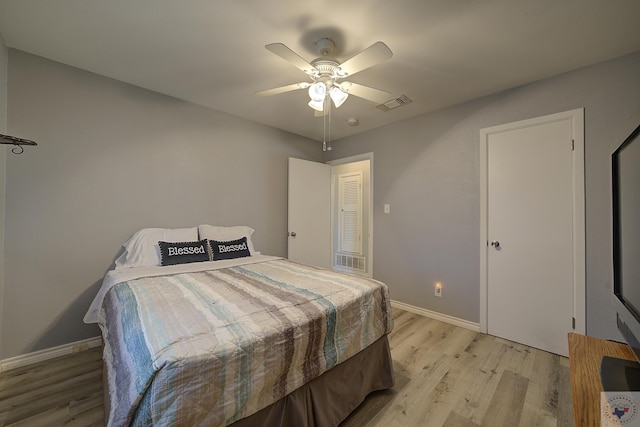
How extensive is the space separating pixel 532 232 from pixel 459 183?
79 cm

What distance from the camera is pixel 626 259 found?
833 millimetres

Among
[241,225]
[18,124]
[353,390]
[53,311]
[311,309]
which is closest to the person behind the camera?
[311,309]

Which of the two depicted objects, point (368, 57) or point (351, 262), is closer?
point (368, 57)

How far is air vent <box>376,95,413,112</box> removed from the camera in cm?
263

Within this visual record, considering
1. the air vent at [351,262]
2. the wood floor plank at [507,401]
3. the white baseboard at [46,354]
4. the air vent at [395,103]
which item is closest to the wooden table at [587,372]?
the wood floor plank at [507,401]

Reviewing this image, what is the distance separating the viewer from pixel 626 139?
2.67 feet

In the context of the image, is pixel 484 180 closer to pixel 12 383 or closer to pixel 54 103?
pixel 54 103

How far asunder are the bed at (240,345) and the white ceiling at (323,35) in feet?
5.72

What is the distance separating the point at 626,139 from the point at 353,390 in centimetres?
168

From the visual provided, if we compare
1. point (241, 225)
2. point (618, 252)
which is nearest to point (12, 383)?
point (241, 225)

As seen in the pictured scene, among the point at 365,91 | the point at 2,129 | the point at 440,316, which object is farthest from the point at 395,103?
the point at 2,129

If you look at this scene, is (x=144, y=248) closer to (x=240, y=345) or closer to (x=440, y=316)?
(x=240, y=345)

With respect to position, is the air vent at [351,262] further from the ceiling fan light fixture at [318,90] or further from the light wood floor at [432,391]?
the ceiling fan light fixture at [318,90]

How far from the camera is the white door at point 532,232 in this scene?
2.14m
